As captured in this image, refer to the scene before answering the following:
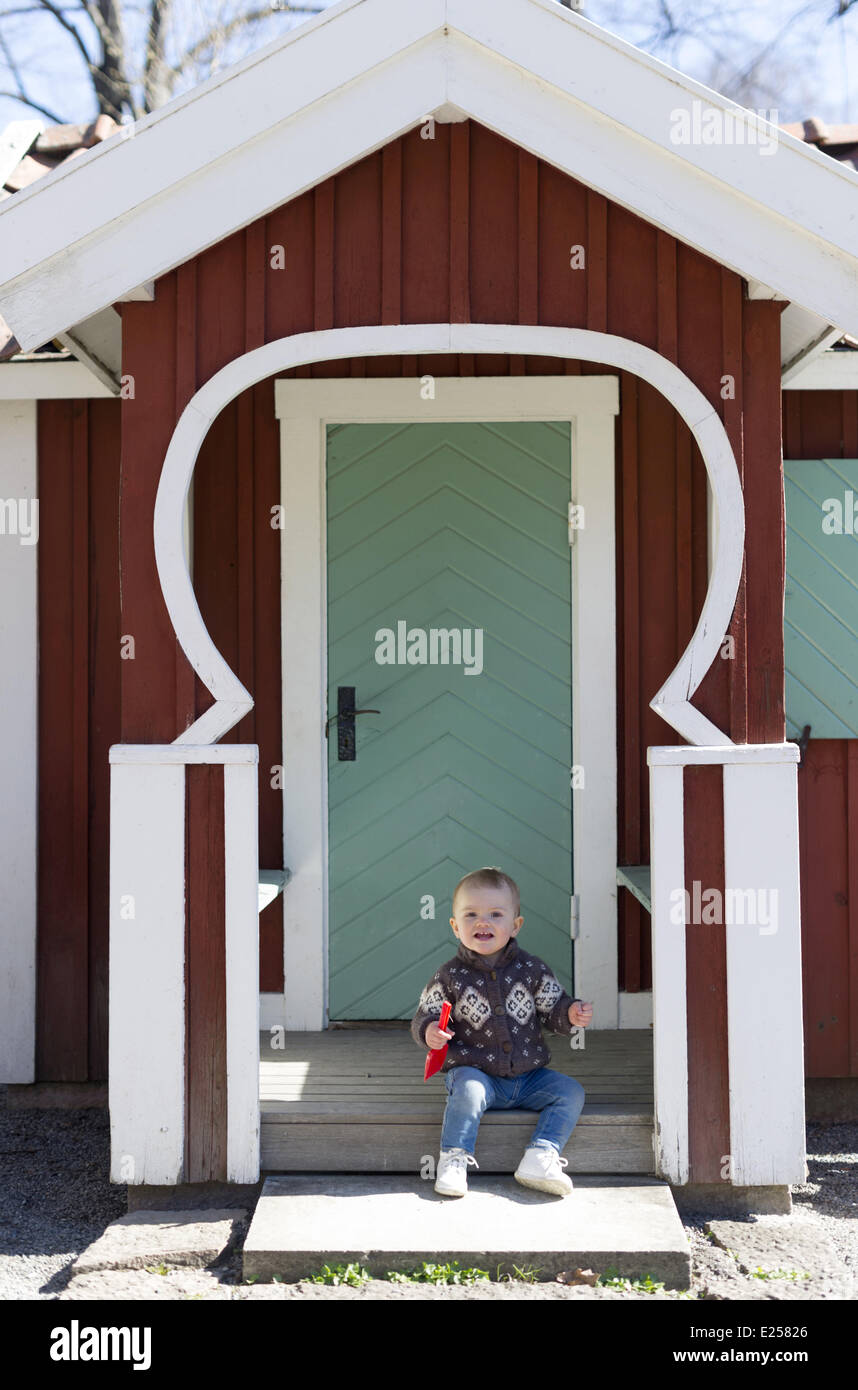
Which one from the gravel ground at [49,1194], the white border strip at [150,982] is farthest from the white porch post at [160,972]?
the gravel ground at [49,1194]

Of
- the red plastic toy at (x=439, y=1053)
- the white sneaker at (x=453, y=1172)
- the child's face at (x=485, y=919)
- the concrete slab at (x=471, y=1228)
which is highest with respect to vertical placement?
the child's face at (x=485, y=919)

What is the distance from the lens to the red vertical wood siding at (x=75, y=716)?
5.42m

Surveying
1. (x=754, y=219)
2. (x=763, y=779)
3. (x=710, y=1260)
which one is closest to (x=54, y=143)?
(x=754, y=219)

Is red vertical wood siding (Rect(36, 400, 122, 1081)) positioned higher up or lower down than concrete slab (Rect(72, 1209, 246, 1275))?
higher up

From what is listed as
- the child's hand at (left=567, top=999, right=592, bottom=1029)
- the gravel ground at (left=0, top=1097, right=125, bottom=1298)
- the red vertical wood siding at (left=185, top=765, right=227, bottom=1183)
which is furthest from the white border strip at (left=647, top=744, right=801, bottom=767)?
the gravel ground at (left=0, top=1097, right=125, bottom=1298)

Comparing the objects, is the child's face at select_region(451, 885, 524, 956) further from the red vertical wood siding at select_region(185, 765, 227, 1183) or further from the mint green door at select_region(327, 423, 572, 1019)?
the mint green door at select_region(327, 423, 572, 1019)

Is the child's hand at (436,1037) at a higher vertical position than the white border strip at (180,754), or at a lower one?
lower

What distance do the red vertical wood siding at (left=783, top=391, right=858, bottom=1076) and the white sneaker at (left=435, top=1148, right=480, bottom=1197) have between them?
1.98 m

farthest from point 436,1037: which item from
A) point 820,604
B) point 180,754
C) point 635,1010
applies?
point 820,604

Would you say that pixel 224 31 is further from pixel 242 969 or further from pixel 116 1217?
pixel 116 1217

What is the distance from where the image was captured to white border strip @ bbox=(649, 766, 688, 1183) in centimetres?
413

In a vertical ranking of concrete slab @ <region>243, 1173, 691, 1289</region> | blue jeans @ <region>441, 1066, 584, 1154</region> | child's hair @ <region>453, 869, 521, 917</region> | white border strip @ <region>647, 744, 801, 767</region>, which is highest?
white border strip @ <region>647, 744, 801, 767</region>

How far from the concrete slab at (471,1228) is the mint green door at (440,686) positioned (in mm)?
1343

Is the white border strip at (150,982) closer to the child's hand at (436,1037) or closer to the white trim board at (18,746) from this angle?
the child's hand at (436,1037)
